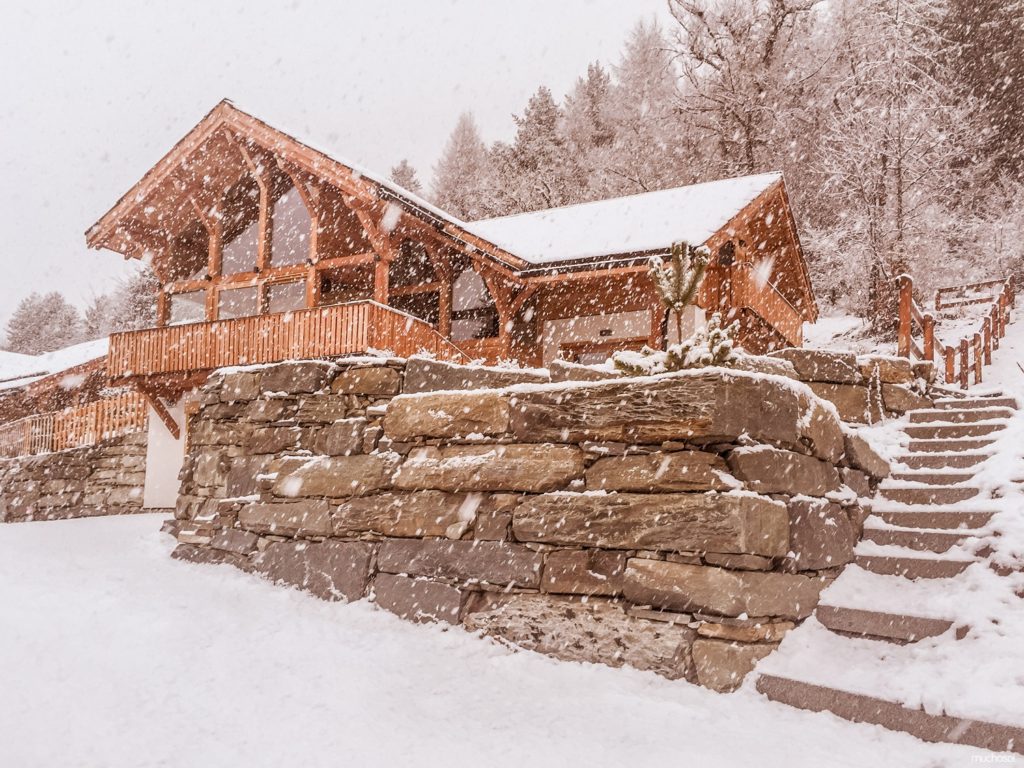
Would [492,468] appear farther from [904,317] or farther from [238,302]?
[238,302]

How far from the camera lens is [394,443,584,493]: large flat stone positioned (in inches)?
168

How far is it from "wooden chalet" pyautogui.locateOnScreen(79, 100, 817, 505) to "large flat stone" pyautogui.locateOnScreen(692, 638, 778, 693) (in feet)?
24.7

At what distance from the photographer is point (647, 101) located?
30797 millimetres

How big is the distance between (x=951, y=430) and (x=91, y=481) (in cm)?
1435

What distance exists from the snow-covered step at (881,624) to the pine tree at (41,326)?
51.9 m

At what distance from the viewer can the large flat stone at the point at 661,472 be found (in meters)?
3.76

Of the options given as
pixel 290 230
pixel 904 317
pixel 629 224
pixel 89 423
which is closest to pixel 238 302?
pixel 290 230

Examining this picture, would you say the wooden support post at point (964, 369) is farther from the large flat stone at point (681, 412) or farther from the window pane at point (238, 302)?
the window pane at point (238, 302)

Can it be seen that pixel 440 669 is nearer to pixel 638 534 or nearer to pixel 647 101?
pixel 638 534

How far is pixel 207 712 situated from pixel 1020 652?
13.5 feet

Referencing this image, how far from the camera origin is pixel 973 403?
278 inches

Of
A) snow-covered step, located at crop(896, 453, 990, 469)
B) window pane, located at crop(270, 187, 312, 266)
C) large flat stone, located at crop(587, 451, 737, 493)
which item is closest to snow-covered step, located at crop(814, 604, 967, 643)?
large flat stone, located at crop(587, 451, 737, 493)

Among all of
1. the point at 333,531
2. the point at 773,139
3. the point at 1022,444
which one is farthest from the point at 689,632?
the point at 773,139

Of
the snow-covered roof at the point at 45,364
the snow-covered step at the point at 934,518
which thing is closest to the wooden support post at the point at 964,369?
the snow-covered step at the point at 934,518
